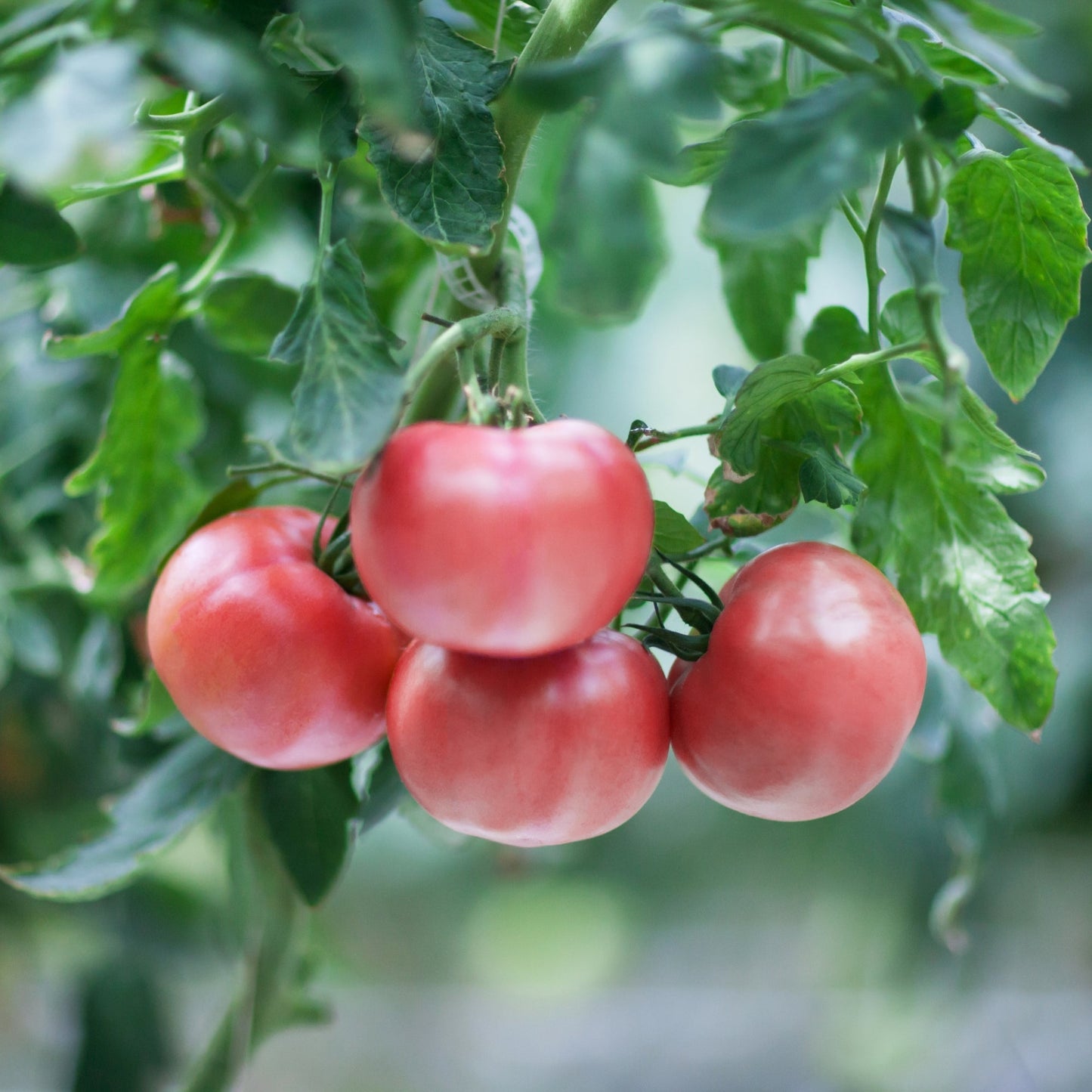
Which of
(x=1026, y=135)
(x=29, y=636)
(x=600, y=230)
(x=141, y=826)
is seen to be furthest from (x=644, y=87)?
(x=29, y=636)

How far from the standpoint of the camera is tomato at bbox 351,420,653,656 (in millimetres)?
236

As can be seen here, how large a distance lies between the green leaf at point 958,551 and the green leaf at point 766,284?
0.33 feet

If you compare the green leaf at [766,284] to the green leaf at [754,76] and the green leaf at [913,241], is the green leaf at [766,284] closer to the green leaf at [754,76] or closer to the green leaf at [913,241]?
the green leaf at [754,76]

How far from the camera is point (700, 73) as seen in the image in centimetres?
22

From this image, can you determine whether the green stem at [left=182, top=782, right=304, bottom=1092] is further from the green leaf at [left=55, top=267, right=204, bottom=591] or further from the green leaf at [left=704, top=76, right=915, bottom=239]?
the green leaf at [left=704, top=76, right=915, bottom=239]

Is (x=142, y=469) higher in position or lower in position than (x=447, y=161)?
lower

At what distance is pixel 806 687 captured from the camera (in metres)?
0.28

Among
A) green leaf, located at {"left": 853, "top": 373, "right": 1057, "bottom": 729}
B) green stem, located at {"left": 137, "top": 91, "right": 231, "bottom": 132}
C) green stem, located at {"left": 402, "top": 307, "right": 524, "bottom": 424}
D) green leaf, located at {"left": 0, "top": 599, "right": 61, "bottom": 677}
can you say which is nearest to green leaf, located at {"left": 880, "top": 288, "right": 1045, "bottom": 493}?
green leaf, located at {"left": 853, "top": 373, "right": 1057, "bottom": 729}

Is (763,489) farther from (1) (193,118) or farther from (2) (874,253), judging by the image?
(1) (193,118)

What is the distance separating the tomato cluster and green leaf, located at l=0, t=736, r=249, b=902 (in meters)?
0.13

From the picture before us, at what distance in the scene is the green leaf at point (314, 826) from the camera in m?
0.41

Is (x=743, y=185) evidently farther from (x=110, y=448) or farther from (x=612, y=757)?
(x=110, y=448)

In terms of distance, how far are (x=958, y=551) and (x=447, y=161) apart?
0.21 m

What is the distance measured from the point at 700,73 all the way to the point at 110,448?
32 cm
